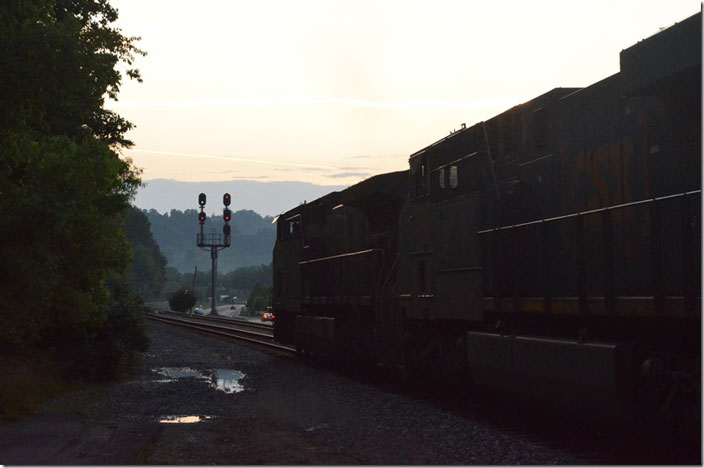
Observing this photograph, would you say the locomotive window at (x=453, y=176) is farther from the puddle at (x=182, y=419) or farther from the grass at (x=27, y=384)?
the grass at (x=27, y=384)

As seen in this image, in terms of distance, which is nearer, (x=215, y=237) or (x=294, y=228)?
(x=294, y=228)

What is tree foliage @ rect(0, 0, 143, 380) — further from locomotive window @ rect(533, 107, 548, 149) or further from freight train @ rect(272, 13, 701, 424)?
locomotive window @ rect(533, 107, 548, 149)

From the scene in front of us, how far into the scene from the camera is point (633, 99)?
424 inches

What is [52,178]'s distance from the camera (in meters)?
13.2

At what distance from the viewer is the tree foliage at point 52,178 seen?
1122 centimetres

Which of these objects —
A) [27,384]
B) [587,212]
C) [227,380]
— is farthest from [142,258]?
[587,212]

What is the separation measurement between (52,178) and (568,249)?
7087 mm

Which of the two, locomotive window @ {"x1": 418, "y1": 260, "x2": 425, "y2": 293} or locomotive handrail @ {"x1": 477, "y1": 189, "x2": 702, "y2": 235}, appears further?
locomotive window @ {"x1": 418, "y1": 260, "x2": 425, "y2": 293}

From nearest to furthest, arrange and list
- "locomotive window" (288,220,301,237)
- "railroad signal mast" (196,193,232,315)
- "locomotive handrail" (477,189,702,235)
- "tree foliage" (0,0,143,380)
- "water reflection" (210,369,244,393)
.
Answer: "locomotive handrail" (477,189,702,235), "tree foliage" (0,0,143,380), "water reflection" (210,369,244,393), "locomotive window" (288,220,301,237), "railroad signal mast" (196,193,232,315)

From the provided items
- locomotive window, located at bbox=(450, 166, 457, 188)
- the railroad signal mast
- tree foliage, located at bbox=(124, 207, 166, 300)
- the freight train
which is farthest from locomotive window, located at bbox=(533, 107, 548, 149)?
tree foliage, located at bbox=(124, 207, 166, 300)

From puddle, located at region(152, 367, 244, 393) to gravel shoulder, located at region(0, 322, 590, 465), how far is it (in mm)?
240

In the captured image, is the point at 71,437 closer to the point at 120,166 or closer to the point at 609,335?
the point at 120,166

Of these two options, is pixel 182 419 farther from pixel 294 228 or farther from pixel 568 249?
pixel 294 228

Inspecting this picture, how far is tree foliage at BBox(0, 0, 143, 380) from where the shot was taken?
36.8 feet
